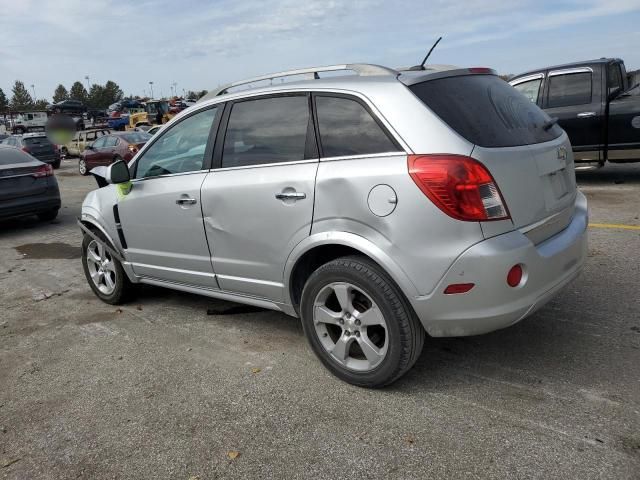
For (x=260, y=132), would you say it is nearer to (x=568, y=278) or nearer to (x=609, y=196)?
(x=568, y=278)

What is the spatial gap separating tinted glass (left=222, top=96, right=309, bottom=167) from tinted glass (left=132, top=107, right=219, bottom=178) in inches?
9.9

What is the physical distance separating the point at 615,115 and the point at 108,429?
8.46m

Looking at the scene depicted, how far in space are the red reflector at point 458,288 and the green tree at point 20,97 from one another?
112 m

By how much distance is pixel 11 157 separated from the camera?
948cm

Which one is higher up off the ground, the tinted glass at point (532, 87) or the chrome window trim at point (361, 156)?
the tinted glass at point (532, 87)

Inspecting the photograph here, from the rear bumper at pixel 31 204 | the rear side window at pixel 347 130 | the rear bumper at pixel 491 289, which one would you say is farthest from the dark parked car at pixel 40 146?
the rear bumper at pixel 491 289

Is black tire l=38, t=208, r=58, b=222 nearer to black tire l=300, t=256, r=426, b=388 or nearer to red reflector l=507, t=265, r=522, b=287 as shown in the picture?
black tire l=300, t=256, r=426, b=388

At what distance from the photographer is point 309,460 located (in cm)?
258

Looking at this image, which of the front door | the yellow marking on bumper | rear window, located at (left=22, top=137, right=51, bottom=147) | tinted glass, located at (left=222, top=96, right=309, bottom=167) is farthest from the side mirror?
rear window, located at (left=22, top=137, right=51, bottom=147)

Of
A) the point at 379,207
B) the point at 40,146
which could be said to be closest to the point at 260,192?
the point at 379,207

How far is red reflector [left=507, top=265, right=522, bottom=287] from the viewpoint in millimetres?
2725

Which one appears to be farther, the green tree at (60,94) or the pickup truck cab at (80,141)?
the green tree at (60,94)

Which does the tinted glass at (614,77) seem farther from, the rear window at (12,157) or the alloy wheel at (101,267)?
the rear window at (12,157)

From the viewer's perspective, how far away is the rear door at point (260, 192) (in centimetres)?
327
